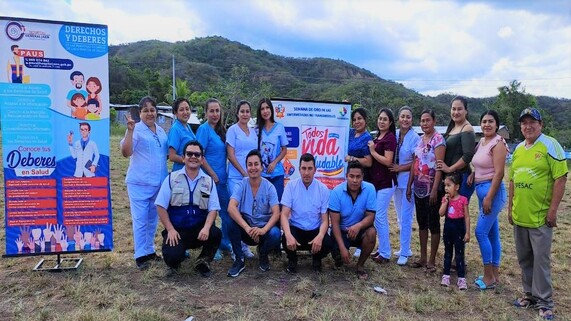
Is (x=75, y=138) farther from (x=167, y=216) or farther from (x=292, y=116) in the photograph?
(x=292, y=116)

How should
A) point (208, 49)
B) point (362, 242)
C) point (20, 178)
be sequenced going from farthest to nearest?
1. point (208, 49)
2. point (362, 242)
3. point (20, 178)

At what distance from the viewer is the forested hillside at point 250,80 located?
44.5m

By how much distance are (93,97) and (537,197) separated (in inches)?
175

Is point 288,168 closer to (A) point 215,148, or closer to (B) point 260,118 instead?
(B) point 260,118

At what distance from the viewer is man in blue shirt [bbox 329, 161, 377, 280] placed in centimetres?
452

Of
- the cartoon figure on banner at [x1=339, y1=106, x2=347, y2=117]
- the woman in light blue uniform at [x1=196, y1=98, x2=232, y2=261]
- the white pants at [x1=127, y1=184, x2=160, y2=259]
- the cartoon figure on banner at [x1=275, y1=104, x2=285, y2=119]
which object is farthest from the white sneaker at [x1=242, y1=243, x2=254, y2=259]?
the cartoon figure on banner at [x1=339, y1=106, x2=347, y2=117]

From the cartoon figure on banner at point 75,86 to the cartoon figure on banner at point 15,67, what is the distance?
1.48 feet

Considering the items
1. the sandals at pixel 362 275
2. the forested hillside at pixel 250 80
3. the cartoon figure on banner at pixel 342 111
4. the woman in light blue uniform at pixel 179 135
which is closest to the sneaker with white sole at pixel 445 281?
the sandals at pixel 362 275

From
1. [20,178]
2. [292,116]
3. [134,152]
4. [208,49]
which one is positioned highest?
[208,49]

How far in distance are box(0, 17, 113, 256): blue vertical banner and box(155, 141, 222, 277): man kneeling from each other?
78cm

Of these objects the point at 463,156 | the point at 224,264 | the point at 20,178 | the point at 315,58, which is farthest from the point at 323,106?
the point at 315,58

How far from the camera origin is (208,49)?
83.8 m

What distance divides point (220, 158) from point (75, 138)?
5.09 ft

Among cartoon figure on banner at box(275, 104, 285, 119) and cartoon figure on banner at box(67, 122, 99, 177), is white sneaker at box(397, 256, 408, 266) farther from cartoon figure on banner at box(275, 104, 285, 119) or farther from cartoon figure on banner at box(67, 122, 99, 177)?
cartoon figure on banner at box(67, 122, 99, 177)
